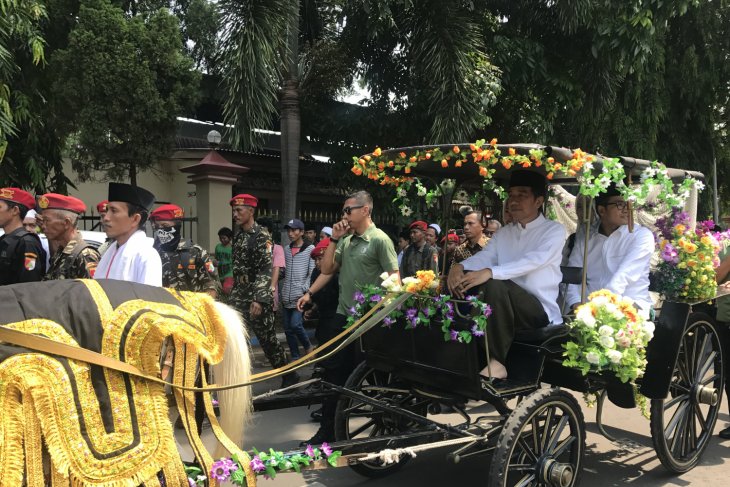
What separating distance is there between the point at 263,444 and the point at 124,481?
9.38ft

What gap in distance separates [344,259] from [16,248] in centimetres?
283

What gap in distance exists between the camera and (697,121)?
15.2 metres

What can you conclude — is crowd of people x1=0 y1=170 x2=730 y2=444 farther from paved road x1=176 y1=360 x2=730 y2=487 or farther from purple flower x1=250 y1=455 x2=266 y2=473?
purple flower x1=250 y1=455 x2=266 y2=473

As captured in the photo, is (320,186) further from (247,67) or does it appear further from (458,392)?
(458,392)

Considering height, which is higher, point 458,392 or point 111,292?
point 111,292

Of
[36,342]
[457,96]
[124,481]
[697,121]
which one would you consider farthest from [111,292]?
[697,121]

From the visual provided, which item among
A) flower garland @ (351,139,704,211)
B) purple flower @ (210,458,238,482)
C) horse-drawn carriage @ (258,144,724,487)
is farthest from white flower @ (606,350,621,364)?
purple flower @ (210,458,238,482)

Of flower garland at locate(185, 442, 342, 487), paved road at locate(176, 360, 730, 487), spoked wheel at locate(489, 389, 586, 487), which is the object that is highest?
flower garland at locate(185, 442, 342, 487)

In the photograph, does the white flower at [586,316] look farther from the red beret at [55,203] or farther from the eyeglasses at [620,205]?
the red beret at [55,203]

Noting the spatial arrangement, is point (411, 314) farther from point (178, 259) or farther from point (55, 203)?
point (55, 203)

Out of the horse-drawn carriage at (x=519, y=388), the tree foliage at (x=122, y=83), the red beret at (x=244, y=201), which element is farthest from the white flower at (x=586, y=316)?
the tree foliage at (x=122, y=83)

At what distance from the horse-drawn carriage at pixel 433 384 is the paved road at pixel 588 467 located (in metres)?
0.14

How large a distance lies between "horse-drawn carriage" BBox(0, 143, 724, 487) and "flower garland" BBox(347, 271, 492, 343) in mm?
64

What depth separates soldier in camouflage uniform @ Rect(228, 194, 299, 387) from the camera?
5.95 metres
